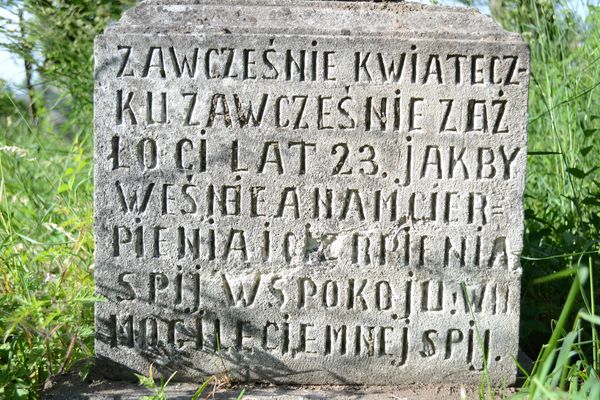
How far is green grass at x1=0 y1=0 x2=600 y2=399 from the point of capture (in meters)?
2.38

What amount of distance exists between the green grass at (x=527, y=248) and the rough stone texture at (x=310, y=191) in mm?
220

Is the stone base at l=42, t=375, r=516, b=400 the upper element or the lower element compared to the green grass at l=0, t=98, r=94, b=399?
lower

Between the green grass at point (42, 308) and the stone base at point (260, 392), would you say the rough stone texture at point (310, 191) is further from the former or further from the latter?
the green grass at point (42, 308)

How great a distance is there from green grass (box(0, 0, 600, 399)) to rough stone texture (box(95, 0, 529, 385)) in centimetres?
22

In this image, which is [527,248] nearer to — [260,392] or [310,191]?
[310,191]

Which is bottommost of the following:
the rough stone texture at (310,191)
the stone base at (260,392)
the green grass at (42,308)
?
the stone base at (260,392)

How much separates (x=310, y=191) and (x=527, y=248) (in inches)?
48.5

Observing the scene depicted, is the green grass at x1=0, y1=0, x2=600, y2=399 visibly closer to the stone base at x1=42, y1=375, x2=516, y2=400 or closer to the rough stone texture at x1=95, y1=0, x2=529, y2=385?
the stone base at x1=42, y1=375, x2=516, y2=400

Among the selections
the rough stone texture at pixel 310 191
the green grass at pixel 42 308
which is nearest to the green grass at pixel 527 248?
the green grass at pixel 42 308

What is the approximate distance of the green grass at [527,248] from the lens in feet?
7.80

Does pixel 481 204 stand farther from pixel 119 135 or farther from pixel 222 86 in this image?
pixel 119 135

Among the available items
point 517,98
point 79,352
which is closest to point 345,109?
point 517,98

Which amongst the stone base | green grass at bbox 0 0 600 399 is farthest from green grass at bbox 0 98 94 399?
the stone base

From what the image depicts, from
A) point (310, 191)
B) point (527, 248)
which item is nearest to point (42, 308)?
point (310, 191)
